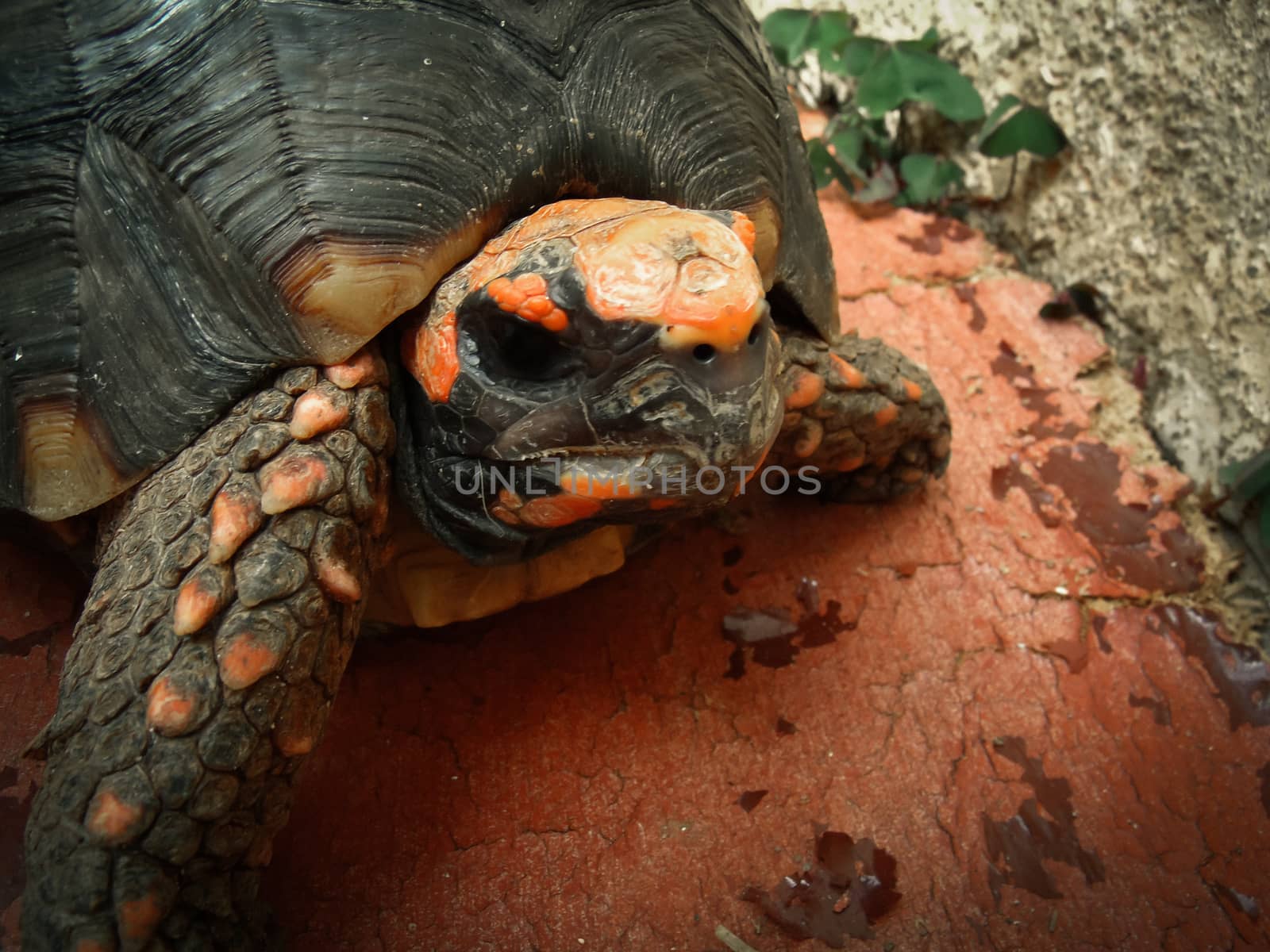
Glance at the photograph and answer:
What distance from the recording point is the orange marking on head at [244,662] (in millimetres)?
1349

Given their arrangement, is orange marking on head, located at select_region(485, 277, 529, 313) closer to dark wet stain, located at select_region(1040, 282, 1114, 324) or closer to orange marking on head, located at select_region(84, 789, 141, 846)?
orange marking on head, located at select_region(84, 789, 141, 846)

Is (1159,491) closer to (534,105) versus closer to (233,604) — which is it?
(534,105)

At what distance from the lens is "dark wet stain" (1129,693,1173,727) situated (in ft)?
6.94

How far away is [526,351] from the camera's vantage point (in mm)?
1424

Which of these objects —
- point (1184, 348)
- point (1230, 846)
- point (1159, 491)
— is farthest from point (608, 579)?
point (1184, 348)

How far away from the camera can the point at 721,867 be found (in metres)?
1.78

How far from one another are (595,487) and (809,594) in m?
1.03

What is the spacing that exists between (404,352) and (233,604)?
49 cm

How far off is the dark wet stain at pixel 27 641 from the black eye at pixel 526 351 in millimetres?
1103

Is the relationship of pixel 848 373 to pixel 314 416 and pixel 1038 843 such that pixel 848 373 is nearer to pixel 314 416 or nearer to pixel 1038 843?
pixel 1038 843

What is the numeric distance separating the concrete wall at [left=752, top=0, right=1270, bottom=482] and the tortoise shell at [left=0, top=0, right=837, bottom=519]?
A: 186 centimetres

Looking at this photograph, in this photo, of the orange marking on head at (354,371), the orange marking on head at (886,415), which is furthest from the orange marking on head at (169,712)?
the orange marking on head at (886,415)

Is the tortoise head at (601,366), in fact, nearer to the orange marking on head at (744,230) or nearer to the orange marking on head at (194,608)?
the orange marking on head at (744,230)

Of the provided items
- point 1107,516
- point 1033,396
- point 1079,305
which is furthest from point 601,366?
point 1079,305
